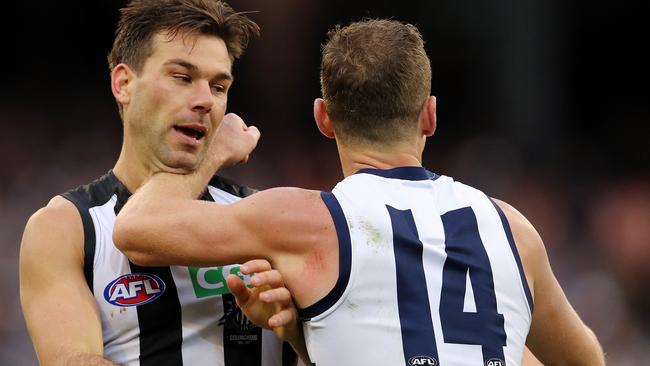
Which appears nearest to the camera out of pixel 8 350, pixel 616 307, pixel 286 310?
pixel 286 310

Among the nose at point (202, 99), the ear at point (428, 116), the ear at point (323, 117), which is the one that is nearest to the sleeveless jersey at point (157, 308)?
the nose at point (202, 99)

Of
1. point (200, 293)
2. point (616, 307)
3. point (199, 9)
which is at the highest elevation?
point (199, 9)

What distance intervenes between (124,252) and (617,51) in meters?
11.7

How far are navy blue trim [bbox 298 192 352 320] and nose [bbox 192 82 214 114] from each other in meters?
0.89

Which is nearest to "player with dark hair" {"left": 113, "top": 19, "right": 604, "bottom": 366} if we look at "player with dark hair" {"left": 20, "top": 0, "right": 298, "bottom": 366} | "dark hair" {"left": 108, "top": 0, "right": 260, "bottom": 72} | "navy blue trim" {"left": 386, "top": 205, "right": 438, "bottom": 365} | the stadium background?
"navy blue trim" {"left": 386, "top": 205, "right": 438, "bottom": 365}

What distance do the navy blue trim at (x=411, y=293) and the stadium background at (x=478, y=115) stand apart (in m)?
6.62

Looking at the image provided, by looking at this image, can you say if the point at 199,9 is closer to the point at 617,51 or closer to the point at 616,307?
the point at 616,307

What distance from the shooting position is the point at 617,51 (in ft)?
45.4

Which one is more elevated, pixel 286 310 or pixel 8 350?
pixel 286 310

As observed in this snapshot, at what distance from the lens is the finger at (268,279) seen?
3238mm

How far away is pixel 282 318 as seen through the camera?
3293 millimetres

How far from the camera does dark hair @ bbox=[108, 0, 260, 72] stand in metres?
4.07

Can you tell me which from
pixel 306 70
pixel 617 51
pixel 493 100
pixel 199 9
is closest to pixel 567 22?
pixel 617 51

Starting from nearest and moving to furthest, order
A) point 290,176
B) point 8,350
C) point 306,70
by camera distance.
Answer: point 8,350, point 290,176, point 306,70
